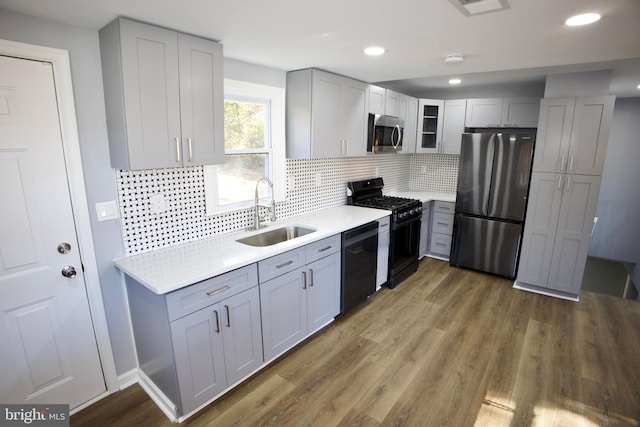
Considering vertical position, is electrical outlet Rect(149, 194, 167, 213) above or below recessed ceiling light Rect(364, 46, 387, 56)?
below

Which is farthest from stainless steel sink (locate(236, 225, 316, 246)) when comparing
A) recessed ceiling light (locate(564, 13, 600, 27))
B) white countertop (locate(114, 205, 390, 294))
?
recessed ceiling light (locate(564, 13, 600, 27))

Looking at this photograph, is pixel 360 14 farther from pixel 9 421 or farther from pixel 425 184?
pixel 425 184

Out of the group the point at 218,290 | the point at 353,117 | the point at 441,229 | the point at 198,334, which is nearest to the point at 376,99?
the point at 353,117

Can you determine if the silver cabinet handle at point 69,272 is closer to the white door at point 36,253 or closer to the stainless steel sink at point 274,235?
the white door at point 36,253

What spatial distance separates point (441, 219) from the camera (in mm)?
4551

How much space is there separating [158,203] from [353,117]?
2.09 metres

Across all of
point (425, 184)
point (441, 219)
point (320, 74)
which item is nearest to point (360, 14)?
point (320, 74)

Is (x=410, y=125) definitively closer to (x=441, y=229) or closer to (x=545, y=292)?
(x=441, y=229)

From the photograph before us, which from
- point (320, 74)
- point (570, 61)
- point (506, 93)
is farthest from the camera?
point (506, 93)

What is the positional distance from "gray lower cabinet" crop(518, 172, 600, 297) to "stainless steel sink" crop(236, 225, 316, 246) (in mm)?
2539

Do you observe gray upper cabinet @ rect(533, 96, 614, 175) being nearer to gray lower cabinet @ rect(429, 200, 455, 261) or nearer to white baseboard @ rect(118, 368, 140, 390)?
gray lower cabinet @ rect(429, 200, 455, 261)

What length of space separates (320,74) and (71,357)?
2.79m

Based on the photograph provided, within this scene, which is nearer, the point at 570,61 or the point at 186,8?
the point at 186,8

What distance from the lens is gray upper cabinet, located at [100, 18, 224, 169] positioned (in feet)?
5.77
